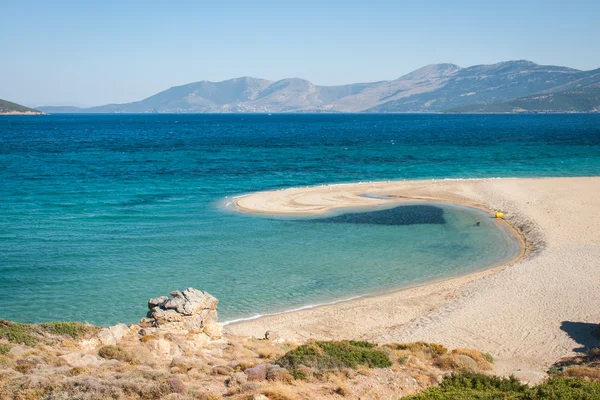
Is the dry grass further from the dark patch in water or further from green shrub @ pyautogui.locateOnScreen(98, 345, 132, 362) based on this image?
the dark patch in water

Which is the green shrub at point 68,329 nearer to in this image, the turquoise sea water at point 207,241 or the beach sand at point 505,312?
the turquoise sea water at point 207,241

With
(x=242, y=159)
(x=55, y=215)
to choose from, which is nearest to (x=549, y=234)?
(x=55, y=215)

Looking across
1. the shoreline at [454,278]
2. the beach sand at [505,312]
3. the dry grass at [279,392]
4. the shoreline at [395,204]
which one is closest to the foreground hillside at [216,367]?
the dry grass at [279,392]

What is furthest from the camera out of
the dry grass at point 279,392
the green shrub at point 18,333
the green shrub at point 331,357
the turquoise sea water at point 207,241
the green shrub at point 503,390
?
the turquoise sea water at point 207,241

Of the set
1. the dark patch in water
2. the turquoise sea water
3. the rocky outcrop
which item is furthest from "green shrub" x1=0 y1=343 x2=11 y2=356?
the dark patch in water

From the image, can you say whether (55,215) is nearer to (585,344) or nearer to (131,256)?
(131,256)

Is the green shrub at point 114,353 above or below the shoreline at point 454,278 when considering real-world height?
above

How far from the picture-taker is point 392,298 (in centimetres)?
2431

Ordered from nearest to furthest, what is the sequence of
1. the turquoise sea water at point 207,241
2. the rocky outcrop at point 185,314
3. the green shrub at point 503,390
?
1. the green shrub at point 503,390
2. the rocky outcrop at point 185,314
3. the turquoise sea water at point 207,241

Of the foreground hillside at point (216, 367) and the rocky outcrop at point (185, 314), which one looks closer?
the foreground hillside at point (216, 367)

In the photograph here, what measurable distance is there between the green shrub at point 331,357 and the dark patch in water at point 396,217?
79.3ft

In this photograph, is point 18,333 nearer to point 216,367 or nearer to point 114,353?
point 114,353

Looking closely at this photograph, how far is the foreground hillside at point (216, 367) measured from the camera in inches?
459

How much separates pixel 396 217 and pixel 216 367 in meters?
29.9
